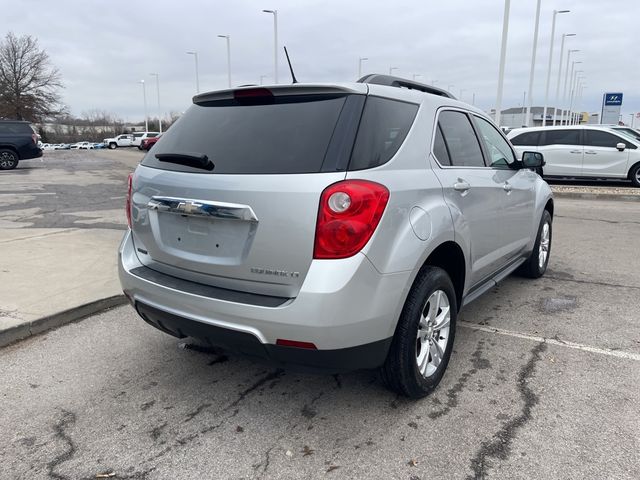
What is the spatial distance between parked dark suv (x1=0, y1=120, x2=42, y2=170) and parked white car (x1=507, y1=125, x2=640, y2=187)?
18.4 m

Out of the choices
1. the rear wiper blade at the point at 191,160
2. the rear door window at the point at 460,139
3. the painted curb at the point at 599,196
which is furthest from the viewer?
the painted curb at the point at 599,196

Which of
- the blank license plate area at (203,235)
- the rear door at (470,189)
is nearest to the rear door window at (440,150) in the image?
the rear door at (470,189)

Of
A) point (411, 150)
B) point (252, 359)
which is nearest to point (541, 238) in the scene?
point (411, 150)

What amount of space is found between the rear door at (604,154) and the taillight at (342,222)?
14.6m

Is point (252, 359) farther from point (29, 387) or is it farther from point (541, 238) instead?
point (541, 238)

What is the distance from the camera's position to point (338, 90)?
8.89ft

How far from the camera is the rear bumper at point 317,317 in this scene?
7.71ft

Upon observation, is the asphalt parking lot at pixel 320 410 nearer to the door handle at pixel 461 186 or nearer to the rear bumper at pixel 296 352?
the rear bumper at pixel 296 352

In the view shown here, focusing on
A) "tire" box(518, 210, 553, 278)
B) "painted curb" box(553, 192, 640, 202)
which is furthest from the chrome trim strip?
"painted curb" box(553, 192, 640, 202)

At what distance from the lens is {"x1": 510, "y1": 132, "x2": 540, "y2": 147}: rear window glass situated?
15.4 metres

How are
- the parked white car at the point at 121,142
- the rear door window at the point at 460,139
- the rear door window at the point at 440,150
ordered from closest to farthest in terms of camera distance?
1. the rear door window at the point at 440,150
2. the rear door window at the point at 460,139
3. the parked white car at the point at 121,142

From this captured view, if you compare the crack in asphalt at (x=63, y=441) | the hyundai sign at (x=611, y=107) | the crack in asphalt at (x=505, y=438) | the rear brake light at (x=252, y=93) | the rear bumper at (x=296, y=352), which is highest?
the hyundai sign at (x=611, y=107)

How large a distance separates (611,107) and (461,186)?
41.7 m

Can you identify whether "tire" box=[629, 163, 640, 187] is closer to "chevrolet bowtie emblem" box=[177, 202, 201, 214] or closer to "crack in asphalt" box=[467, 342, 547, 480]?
"crack in asphalt" box=[467, 342, 547, 480]
